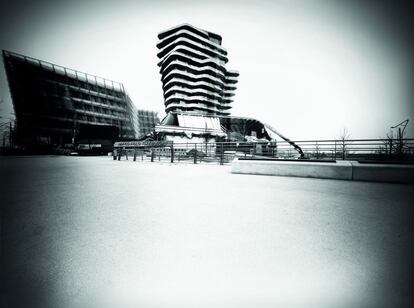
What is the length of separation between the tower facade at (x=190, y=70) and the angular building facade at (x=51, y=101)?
23412mm

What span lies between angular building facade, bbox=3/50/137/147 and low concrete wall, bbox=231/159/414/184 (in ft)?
146

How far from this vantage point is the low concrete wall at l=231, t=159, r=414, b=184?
6.70 m

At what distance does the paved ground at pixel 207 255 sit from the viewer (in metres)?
1.66

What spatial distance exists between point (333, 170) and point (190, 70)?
79765mm

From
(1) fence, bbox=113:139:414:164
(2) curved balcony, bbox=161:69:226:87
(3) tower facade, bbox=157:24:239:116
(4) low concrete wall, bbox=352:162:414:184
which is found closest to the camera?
(4) low concrete wall, bbox=352:162:414:184

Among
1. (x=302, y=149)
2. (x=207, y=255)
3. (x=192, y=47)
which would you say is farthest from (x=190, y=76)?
(x=207, y=255)

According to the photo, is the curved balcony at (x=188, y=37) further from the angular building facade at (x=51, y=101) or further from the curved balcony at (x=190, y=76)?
the angular building facade at (x=51, y=101)

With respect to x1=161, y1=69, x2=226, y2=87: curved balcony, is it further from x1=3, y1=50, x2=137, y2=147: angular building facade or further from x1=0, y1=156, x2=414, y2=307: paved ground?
x1=0, y1=156, x2=414, y2=307: paved ground

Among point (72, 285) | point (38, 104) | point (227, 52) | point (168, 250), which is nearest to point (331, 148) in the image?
point (168, 250)

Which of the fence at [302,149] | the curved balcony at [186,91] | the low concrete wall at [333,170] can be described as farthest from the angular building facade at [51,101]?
the low concrete wall at [333,170]

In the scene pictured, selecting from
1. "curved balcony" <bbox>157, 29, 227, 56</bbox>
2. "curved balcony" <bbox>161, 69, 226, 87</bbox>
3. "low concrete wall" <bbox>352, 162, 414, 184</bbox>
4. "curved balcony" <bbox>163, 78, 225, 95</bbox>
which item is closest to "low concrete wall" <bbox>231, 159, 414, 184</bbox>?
"low concrete wall" <bbox>352, 162, 414, 184</bbox>

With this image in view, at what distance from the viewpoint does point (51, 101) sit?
53.2 m

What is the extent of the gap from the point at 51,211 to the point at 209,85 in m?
81.1

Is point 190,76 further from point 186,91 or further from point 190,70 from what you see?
point 186,91
